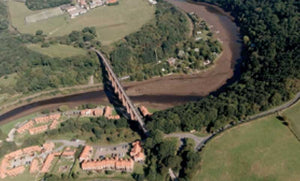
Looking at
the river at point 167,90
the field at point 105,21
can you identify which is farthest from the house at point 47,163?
the field at point 105,21

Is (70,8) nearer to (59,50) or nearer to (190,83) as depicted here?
(59,50)

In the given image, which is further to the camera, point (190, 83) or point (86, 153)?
point (190, 83)

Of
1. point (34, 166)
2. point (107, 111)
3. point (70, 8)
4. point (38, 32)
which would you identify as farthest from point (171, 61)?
point (70, 8)

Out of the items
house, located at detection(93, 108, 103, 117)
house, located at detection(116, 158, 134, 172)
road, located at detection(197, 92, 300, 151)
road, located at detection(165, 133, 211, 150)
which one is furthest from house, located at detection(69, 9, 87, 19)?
road, located at detection(197, 92, 300, 151)

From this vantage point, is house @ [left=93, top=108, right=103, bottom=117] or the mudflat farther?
the mudflat

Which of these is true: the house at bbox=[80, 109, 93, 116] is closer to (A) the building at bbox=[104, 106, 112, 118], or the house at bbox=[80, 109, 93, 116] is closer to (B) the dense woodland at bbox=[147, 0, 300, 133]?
(A) the building at bbox=[104, 106, 112, 118]

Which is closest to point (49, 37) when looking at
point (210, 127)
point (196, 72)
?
point (196, 72)

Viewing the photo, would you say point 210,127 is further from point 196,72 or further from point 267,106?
point 196,72
